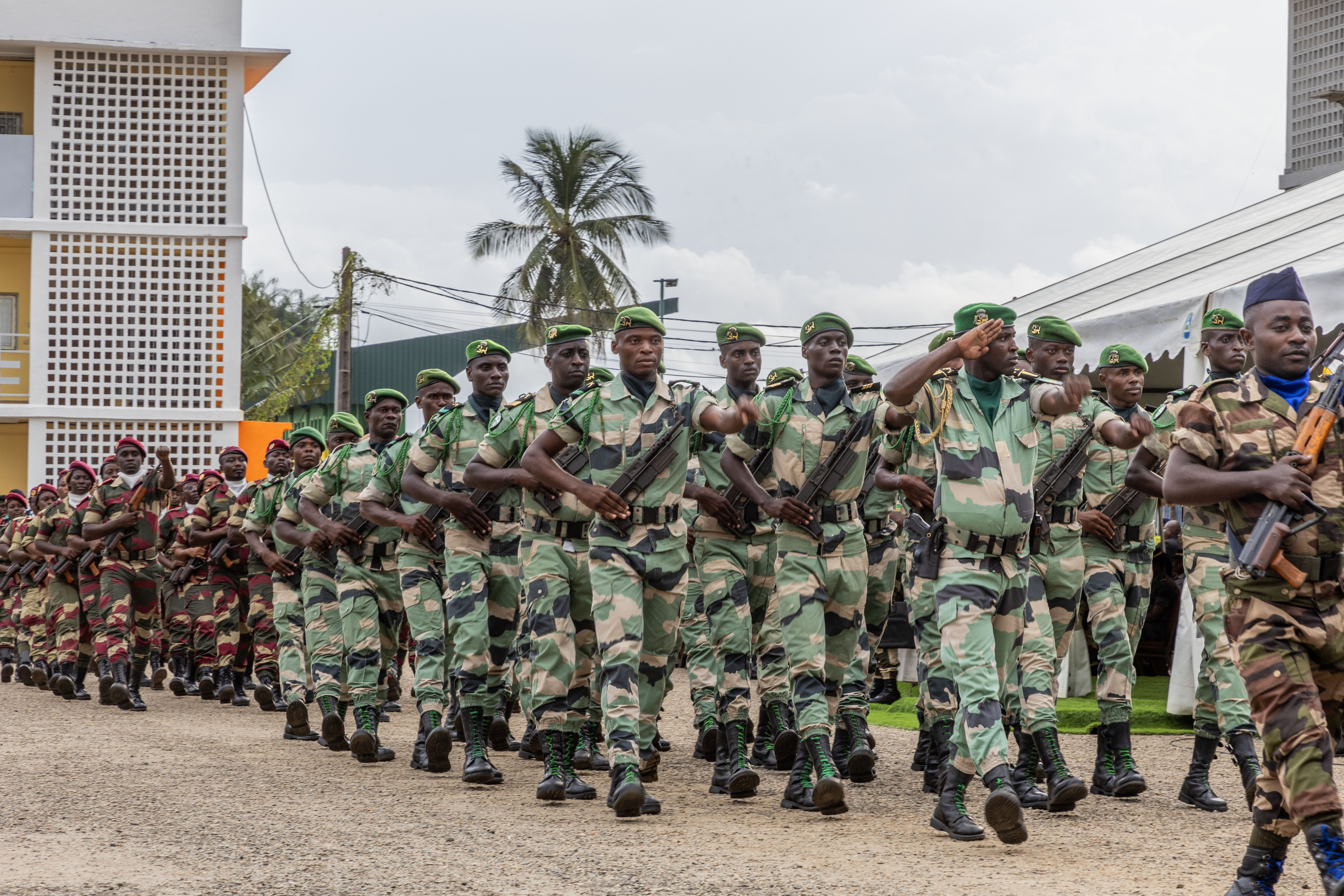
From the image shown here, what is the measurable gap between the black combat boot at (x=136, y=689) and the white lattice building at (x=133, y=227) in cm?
1083

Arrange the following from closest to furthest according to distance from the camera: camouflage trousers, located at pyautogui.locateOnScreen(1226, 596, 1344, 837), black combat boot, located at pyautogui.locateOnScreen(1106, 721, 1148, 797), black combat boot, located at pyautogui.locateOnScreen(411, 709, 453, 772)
→ 1. camouflage trousers, located at pyautogui.locateOnScreen(1226, 596, 1344, 837)
2. black combat boot, located at pyautogui.locateOnScreen(1106, 721, 1148, 797)
3. black combat boot, located at pyautogui.locateOnScreen(411, 709, 453, 772)

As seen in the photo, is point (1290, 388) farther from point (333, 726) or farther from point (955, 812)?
point (333, 726)

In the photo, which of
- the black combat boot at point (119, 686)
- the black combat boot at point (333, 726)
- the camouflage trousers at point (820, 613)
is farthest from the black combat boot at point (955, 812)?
the black combat boot at point (119, 686)

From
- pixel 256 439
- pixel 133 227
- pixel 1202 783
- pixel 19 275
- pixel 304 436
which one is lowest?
pixel 1202 783

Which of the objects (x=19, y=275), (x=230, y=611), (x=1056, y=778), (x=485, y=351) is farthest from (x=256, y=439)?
(x=1056, y=778)

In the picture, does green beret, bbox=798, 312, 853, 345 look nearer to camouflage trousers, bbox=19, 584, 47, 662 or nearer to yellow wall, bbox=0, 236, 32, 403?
camouflage trousers, bbox=19, 584, 47, 662

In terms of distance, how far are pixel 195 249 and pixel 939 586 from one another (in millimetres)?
20901

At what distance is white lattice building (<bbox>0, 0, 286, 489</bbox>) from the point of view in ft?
80.9

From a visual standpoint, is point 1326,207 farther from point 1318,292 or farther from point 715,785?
point 715,785

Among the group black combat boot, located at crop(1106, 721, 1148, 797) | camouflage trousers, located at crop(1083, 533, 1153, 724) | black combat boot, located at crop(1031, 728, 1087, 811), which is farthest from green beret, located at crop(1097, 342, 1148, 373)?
black combat boot, located at crop(1031, 728, 1087, 811)

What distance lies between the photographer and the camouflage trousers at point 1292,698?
469 centimetres

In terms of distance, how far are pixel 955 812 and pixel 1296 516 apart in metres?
2.22

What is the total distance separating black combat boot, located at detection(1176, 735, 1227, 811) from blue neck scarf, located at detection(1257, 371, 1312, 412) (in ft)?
9.54

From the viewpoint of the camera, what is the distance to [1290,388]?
515 cm
